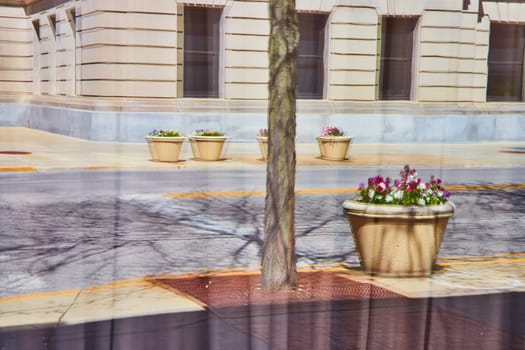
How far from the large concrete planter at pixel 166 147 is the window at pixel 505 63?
14.3 meters

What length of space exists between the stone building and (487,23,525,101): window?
0.04m

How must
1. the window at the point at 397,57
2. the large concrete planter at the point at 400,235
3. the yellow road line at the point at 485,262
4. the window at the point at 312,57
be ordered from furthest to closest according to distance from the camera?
the window at the point at 397,57, the window at the point at 312,57, the yellow road line at the point at 485,262, the large concrete planter at the point at 400,235

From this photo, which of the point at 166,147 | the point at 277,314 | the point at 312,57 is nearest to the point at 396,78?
the point at 312,57

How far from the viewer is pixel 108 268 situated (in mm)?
9117

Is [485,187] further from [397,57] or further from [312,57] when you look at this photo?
[397,57]

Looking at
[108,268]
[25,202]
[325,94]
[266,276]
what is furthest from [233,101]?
[266,276]

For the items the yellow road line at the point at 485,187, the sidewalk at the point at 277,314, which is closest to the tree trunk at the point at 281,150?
the sidewalk at the point at 277,314

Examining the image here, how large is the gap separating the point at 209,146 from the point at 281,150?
14610mm

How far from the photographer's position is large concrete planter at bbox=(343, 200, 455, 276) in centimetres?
816

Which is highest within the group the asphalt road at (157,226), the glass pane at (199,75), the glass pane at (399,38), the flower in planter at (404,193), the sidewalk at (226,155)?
the glass pane at (399,38)

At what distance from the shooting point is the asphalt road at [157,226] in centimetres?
931

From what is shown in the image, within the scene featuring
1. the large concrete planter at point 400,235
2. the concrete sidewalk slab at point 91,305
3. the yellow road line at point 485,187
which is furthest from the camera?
the yellow road line at point 485,187

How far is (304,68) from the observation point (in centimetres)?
2870

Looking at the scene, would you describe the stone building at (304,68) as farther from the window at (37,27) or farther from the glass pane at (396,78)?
the window at (37,27)
